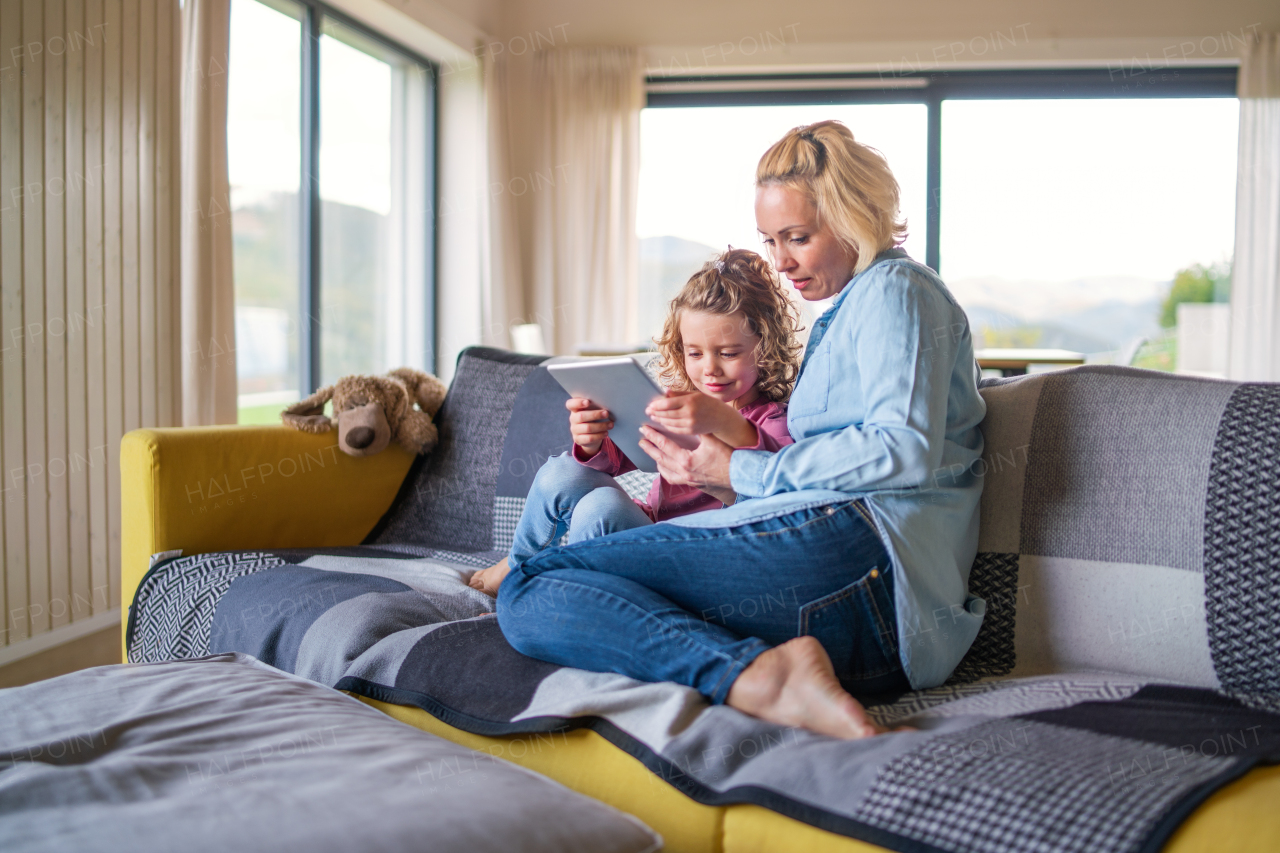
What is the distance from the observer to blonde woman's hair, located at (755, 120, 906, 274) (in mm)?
1182

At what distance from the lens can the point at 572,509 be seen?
1420 mm

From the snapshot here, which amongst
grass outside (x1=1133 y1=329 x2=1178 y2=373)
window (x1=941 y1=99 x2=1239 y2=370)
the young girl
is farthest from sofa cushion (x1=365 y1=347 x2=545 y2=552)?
grass outside (x1=1133 y1=329 x2=1178 y2=373)

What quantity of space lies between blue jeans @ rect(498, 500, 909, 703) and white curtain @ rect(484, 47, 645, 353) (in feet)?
12.4

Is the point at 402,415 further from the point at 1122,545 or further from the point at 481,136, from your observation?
the point at 481,136

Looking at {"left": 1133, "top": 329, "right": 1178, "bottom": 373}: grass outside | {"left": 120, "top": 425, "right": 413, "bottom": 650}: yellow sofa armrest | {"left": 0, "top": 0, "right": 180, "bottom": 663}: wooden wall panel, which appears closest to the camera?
{"left": 120, "top": 425, "right": 413, "bottom": 650}: yellow sofa armrest

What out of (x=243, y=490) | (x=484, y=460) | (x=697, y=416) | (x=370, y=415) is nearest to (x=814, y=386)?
(x=697, y=416)

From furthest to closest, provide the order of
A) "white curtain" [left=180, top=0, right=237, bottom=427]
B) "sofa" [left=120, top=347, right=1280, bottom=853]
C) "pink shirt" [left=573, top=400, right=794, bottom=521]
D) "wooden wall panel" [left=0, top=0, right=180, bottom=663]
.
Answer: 1. "white curtain" [left=180, top=0, right=237, bottom=427]
2. "wooden wall panel" [left=0, top=0, right=180, bottom=663]
3. "pink shirt" [left=573, top=400, right=794, bottom=521]
4. "sofa" [left=120, top=347, right=1280, bottom=853]

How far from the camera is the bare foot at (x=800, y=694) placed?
930mm

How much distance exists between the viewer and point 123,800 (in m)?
0.77

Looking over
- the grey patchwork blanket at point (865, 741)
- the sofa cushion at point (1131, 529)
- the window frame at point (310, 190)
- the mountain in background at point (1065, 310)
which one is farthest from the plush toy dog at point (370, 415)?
the mountain in background at point (1065, 310)

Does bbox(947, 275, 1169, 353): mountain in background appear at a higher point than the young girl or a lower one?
higher

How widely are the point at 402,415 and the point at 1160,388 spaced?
143cm

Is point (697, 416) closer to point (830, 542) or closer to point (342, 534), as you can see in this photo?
point (830, 542)

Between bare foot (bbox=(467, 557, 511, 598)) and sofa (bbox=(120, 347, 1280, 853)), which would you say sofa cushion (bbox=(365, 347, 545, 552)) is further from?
sofa (bbox=(120, 347, 1280, 853))
